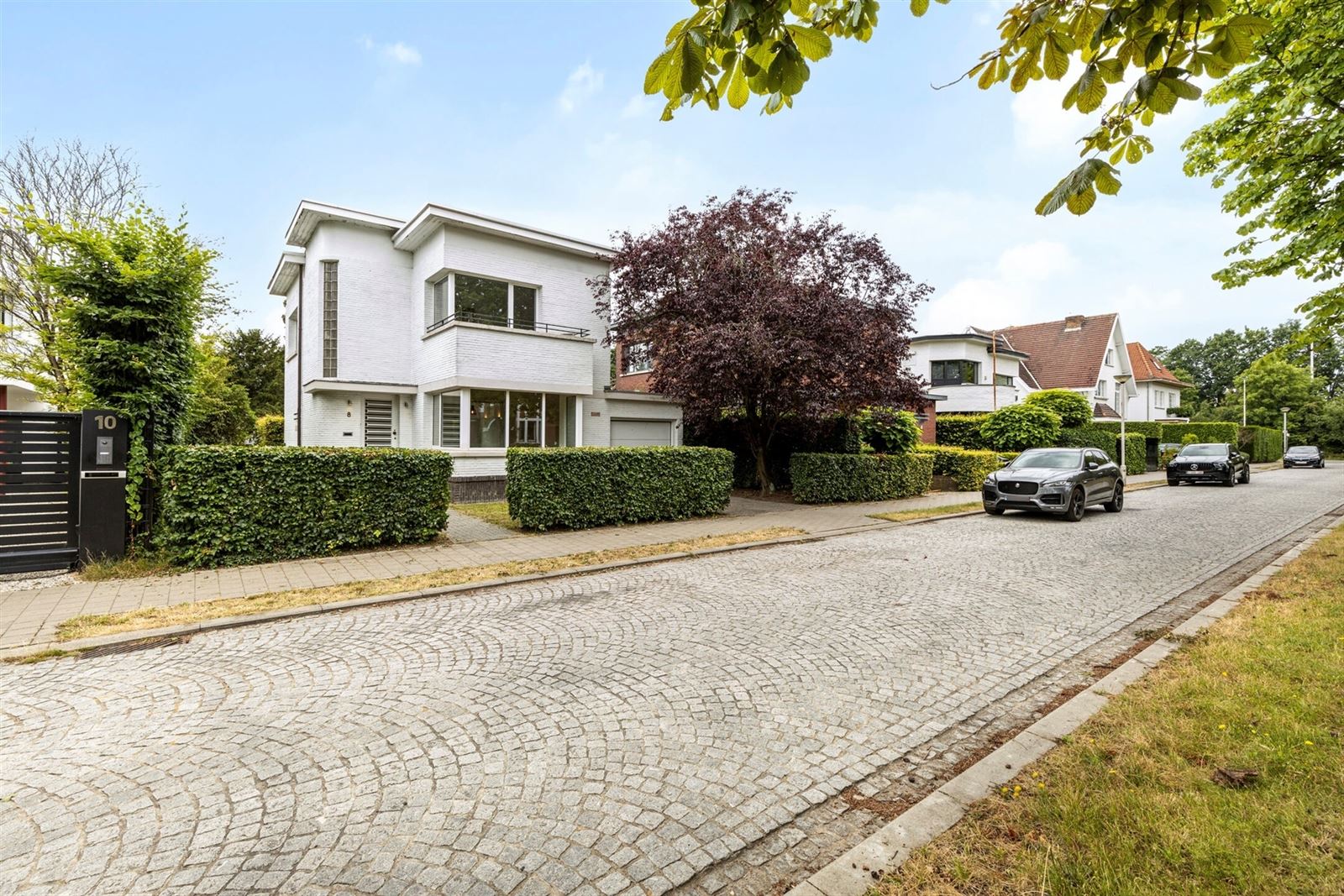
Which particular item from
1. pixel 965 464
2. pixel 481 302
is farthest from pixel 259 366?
pixel 965 464

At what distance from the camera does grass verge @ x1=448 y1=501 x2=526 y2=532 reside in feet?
36.8

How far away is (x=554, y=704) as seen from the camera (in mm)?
3670

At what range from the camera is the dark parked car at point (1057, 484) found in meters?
13.0

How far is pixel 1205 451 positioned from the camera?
23.1 metres

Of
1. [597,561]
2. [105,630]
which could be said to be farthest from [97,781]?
[597,561]

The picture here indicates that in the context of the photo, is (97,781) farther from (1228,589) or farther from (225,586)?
(1228,589)

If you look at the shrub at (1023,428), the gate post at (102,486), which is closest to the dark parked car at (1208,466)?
the shrub at (1023,428)

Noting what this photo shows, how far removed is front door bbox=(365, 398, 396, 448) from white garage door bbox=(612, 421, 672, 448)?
6.45 metres

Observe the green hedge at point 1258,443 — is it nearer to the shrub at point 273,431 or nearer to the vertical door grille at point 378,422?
the vertical door grille at point 378,422

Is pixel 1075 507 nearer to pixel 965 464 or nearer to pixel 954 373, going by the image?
pixel 965 464

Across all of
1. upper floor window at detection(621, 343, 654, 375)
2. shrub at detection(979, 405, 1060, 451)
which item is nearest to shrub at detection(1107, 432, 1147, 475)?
shrub at detection(979, 405, 1060, 451)

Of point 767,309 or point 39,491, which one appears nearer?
point 39,491

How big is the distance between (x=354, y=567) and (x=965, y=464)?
18791 millimetres

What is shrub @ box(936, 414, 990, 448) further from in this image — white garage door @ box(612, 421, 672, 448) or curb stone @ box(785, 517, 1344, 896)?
curb stone @ box(785, 517, 1344, 896)
